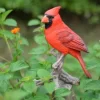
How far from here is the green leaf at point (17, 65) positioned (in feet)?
6.94

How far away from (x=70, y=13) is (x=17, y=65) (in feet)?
14.2

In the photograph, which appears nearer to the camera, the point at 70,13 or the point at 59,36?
the point at 59,36

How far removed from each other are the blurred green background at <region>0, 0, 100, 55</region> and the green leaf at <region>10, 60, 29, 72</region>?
3.49m

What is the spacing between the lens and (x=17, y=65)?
7.00ft

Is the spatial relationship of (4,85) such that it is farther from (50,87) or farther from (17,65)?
(50,87)

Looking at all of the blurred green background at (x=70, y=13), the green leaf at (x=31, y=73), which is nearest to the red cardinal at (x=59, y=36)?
the green leaf at (x=31, y=73)

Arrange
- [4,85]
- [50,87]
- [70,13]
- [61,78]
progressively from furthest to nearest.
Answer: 1. [70,13]
2. [61,78]
3. [4,85]
4. [50,87]

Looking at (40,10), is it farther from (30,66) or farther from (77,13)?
(30,66)

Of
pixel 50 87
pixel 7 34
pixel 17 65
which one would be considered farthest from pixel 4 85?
pixel 7 34

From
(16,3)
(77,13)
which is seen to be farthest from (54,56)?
(77,13)

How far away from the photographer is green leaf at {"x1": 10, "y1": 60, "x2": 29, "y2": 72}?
6.94 ft

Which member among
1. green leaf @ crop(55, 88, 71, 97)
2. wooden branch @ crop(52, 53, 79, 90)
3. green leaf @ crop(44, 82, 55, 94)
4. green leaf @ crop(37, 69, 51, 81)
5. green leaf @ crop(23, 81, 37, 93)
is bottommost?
wooden branch @ crop(52, 53, 79, 90)

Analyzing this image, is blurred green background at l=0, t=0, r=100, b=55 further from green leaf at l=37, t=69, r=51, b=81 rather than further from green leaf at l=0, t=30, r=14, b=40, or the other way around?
green leaf at l=37, t=69, r=51, b=81

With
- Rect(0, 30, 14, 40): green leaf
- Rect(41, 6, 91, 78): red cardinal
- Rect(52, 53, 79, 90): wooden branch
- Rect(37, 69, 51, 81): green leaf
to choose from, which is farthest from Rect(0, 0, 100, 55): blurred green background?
Rect(37, 69, 51, 81): green leaf
